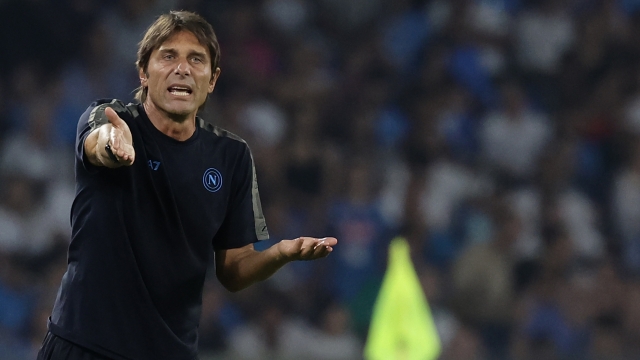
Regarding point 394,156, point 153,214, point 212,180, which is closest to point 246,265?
point 212,180

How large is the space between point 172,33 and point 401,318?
3.93 m

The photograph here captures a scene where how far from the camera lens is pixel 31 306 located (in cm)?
656

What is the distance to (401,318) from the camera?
6.66 m

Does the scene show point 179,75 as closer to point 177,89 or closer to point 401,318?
point 177,89

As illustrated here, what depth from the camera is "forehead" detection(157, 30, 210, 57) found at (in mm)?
3092

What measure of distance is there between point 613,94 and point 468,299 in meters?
2.37

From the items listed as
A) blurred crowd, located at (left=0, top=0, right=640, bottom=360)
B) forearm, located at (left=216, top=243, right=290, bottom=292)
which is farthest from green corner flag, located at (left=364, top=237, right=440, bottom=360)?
forearm, located at (left=216, top=243, right=290, bottom=292)

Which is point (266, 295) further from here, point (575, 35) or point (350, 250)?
point (575, 35)

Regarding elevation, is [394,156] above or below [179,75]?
above

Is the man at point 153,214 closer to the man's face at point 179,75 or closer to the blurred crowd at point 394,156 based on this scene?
the man's face at point 179,75

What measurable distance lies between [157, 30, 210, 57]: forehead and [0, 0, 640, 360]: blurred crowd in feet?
11.9

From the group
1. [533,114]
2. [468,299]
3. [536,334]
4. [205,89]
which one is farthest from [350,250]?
[205,89]

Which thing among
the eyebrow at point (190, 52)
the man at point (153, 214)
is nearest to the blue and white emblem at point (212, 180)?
the man at point (153, 214)

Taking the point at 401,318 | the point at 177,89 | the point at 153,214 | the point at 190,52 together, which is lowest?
the point at 401,318
